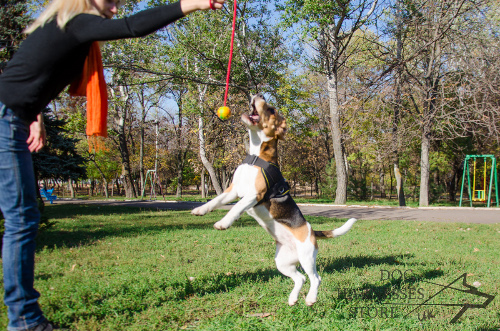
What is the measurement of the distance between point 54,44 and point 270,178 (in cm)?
193

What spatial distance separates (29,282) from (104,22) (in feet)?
5.45

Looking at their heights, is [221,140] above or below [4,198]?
above

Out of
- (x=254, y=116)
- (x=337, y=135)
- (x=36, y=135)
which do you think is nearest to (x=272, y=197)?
(x=254, y=116)

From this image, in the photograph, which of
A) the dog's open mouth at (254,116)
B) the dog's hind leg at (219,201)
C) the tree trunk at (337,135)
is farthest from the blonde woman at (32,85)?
the tree trunk at (337,135)

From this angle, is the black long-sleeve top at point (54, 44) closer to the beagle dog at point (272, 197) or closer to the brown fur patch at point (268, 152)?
the beagle dog at point (272, 197)

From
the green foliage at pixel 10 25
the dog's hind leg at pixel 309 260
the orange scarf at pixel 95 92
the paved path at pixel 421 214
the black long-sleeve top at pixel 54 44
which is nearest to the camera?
the black long-sleeve top at pixel 54 44

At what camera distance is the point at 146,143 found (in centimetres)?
4069

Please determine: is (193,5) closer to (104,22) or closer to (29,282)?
(104,22)

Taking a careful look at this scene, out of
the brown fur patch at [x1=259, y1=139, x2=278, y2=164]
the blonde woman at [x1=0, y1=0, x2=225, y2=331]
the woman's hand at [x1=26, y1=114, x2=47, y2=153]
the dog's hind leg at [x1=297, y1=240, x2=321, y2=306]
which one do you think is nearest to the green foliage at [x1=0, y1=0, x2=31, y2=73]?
the woman's hand at [x1=26, y1=114, x2=47, y2=153]

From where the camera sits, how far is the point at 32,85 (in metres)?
2.00

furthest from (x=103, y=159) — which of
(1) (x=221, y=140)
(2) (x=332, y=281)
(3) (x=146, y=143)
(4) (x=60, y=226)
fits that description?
(2) (x=332, y=281)

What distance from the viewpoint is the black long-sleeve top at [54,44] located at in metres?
1.92

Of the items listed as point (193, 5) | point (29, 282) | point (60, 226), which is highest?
point (193, 5)

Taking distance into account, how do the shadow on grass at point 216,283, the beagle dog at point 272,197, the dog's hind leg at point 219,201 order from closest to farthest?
the dog's hind leg at point 219,201
the beagle dog at point 272,197
the shadow on grass at point 216,283
